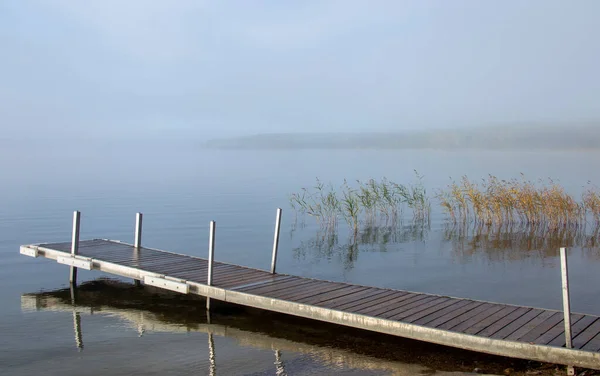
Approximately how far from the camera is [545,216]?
1789cm

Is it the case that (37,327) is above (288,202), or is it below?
below

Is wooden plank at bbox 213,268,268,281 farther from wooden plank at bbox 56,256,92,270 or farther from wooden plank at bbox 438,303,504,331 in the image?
wooden plank at bbox 438,303,504,331

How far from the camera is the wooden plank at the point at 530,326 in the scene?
6.52 metres

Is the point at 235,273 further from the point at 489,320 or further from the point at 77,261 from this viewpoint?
the point at 489,320

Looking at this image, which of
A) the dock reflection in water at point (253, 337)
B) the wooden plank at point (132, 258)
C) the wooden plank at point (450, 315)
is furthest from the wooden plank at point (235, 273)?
the wooden plank at point (450, 315)

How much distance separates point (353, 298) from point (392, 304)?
590 mm

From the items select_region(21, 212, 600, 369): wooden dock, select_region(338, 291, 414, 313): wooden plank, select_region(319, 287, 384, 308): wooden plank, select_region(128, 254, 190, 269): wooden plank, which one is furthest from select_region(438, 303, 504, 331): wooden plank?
select_region(128, 254, 190, 269): wooden plank

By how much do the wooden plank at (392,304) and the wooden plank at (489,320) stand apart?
1.14 m

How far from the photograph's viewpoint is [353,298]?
324 inches

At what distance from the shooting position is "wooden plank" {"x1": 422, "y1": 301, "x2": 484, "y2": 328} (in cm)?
701

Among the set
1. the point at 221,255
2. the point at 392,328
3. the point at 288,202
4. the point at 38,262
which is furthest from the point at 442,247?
the point at 288,202

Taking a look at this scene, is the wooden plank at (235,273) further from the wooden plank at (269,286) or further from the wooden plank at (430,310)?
the wooden plank at (430,310)

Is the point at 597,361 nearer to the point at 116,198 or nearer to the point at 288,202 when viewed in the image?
the point at 288,202

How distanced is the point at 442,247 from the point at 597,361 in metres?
9.59
